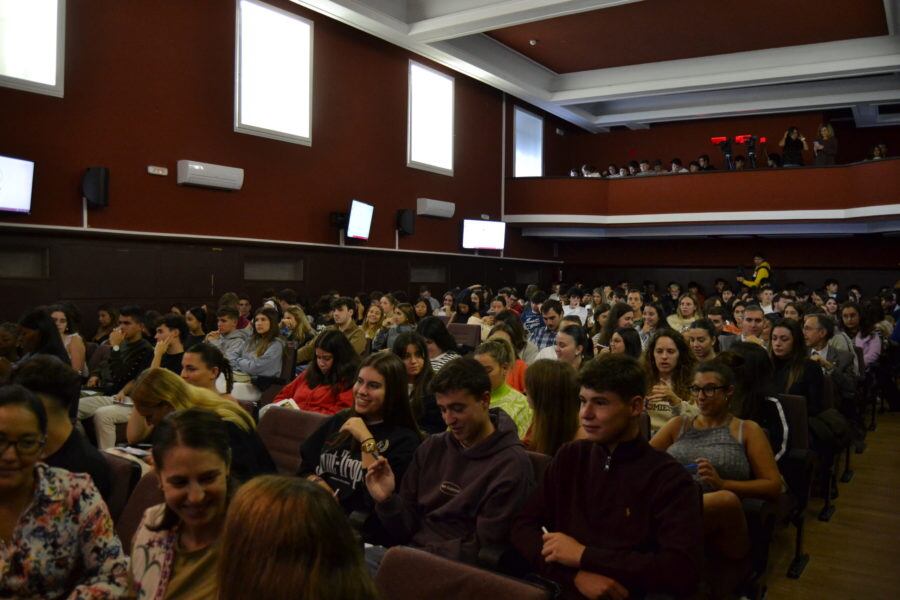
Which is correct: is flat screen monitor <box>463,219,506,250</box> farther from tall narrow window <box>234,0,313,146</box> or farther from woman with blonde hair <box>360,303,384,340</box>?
woman with blonde hair <box>360,303,384,340</box>

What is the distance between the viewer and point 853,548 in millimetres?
3902

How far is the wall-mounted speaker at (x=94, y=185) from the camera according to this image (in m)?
7.90

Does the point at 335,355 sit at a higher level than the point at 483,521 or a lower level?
higher

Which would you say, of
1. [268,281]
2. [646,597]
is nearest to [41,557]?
[646,597]

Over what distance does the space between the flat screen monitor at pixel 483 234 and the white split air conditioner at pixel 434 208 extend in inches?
28.6

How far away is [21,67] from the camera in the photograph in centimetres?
744

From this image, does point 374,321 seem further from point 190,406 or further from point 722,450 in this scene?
point 722,450

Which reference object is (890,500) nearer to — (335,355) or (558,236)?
(335,355)

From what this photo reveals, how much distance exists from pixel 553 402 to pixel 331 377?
1653mm

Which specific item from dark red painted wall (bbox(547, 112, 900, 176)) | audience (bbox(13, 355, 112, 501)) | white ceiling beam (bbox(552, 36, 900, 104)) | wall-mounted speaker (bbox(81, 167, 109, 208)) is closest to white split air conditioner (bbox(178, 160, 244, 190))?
wall-mounted speaker (bbox(81, 167, 109, 208))

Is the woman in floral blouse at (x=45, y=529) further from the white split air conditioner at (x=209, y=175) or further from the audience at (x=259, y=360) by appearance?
the white split air conditioner at (x=209, y=175)

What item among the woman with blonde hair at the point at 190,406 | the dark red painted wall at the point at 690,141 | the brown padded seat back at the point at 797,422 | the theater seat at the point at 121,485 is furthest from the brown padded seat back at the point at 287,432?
the dark red painted wall at the point at 690,141

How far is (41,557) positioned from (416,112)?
1149 centimetres

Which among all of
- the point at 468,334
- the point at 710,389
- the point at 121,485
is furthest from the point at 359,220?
the point at 121,485
